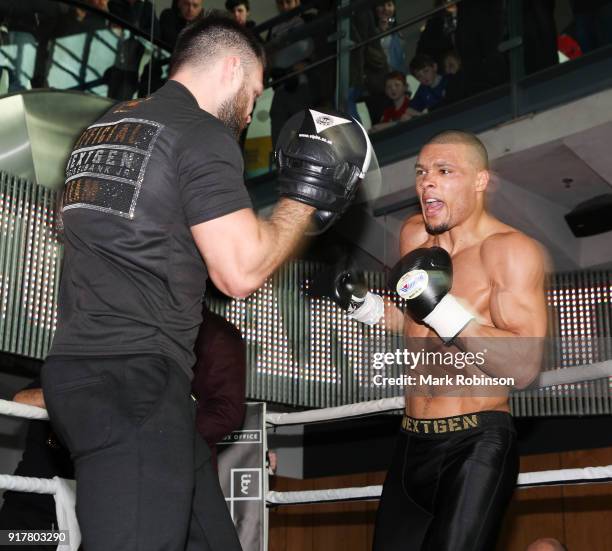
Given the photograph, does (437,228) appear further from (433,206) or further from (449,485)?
(449,485)

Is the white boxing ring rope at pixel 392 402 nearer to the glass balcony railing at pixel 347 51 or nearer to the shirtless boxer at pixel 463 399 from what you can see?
the shirtless boxer at pixel 463 399

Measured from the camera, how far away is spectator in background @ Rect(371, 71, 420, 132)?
223 inches

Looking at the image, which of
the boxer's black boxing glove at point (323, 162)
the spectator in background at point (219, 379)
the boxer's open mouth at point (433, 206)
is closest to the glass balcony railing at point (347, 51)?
the boxer's open mouth at point (433, 206)

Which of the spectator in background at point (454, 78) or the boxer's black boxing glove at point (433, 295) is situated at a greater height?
the spectator in background at point (454, 78)

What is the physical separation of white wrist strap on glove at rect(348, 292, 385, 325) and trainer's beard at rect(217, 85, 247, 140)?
1.00 meters

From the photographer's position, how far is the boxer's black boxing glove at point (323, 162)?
1763 millimetres

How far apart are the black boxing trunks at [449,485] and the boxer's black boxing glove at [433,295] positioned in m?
0.26

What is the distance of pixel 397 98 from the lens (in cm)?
569

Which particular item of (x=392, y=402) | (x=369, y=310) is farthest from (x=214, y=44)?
(x=392, y=402)

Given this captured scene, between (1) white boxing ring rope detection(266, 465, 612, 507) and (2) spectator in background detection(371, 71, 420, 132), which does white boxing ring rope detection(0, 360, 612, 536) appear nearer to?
(1) white boxing ring rope detection(266, 465, 612, 507)

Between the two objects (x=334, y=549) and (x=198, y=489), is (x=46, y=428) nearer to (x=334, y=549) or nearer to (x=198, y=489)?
(x=198, y=489)

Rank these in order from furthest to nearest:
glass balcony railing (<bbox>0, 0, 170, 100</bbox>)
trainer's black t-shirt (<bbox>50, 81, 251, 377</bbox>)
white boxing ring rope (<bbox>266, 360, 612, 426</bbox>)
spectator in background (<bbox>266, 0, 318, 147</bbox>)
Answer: spectator in background (<bbox>266, 0, 318, 147</bbox>)
glass balcony railing (<bbox>0, 0, 170, 100</bbox>)
white boxing ring rope (<bbox>266, 360, 612, 426</bbox>)
trainer's black t-shirt (<bbox>50, 81, 251, 377</bbox>)

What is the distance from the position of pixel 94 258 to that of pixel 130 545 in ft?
1.64

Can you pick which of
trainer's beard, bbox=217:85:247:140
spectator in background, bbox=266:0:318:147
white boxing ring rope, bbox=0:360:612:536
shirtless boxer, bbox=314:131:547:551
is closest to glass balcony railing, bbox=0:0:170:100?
spectator in background, bbox=266:0:318:147
